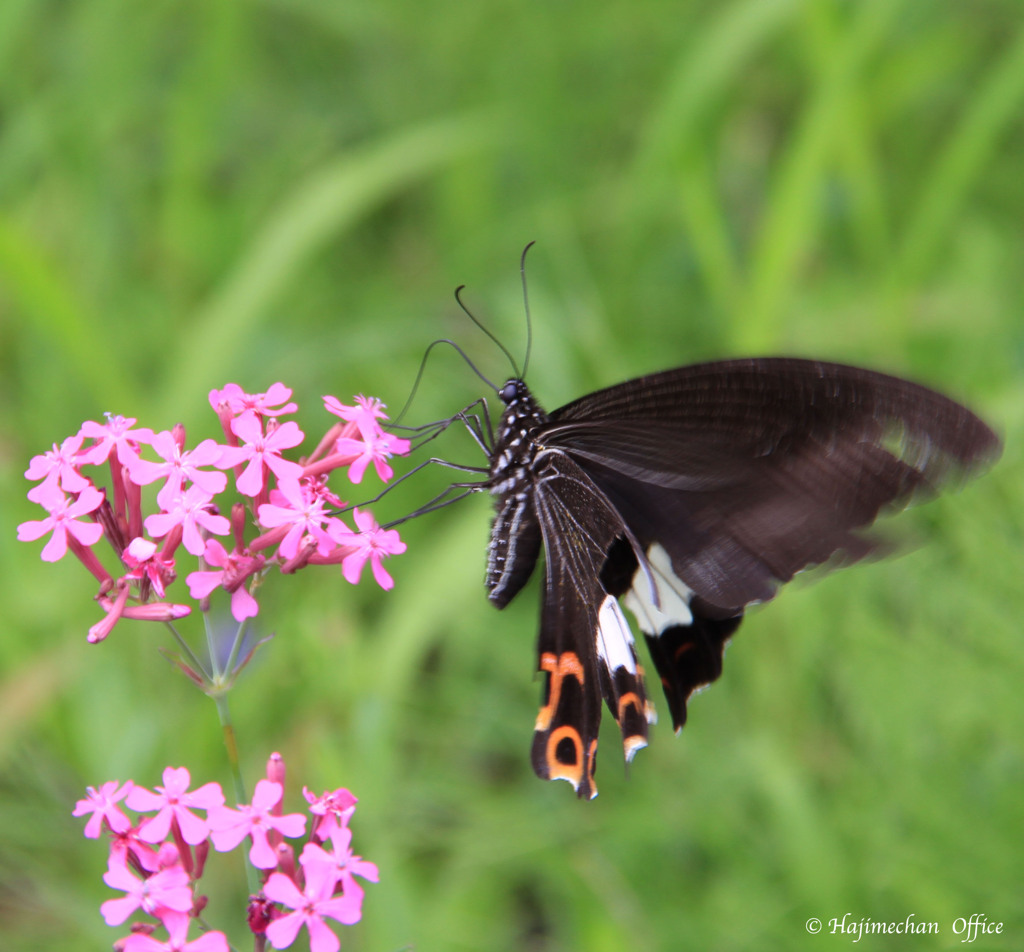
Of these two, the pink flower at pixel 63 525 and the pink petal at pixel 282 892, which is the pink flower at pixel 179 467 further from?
the pink petal at pixel 282 892

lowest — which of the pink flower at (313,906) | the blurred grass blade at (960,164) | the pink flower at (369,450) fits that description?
the pink flower at (313,906)

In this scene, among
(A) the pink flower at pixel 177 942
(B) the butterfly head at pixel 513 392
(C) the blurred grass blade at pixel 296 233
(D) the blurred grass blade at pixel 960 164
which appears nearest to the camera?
(A) the pink flower at pixel 177 942

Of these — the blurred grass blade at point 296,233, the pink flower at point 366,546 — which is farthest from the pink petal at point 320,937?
the blurred grass blade at point 296,233

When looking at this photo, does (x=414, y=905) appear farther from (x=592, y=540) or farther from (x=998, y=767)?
(x=998, y=767)

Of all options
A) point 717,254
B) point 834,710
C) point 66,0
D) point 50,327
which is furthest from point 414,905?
point 66,0

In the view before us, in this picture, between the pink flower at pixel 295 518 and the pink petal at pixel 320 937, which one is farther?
the pink flower at pixel 295 518

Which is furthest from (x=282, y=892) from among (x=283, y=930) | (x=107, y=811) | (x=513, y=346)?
(x=513, y=346)
